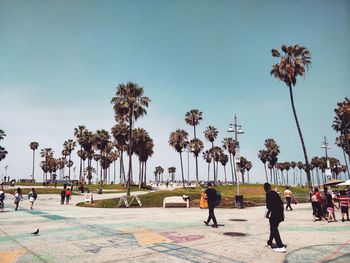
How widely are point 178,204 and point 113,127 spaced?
52.2 m

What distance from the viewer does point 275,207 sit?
7.90m

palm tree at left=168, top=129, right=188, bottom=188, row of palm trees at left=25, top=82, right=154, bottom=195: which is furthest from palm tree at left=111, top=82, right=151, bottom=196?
palm tree at left=168, top=129, right=188, bottom=188

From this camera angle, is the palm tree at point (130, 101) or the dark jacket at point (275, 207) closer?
the dark jacket at point (275, 207)

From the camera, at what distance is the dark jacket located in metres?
7.81

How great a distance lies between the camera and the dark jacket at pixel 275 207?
781cm

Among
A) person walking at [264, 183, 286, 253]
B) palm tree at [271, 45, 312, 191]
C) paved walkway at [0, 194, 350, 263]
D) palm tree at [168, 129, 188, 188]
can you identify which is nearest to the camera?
paved walkway at [0, 194, 350, 263]

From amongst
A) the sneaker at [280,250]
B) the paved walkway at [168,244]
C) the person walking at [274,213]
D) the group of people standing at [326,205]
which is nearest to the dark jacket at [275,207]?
the person walking at [274,213]

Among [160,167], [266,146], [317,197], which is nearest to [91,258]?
[317,197]

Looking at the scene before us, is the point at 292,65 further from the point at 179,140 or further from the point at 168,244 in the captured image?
the point at 179,140

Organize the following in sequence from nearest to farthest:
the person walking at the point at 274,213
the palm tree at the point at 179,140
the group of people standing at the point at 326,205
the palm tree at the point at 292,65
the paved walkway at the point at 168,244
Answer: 1. the paved walkway at the point at 168,244
2. the person walking at the point at 274,213
3. the group of people standing at the point at 326,205
4. the palm tree at the point at 292,65
5. the palm tree at the point at 179,140

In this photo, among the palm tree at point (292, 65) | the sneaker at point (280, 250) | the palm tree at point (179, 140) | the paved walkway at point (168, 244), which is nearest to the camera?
the paved walkway at point (168, 244)

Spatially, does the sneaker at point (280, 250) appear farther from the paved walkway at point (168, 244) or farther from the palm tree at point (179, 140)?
the palm tree at point (179, 140)

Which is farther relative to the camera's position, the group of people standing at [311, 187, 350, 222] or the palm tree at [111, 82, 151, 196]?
the palm tree at [111, 82, 151, 196]

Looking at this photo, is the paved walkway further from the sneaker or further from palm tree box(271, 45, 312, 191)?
palm tree box(271, 45, 312, 191)
